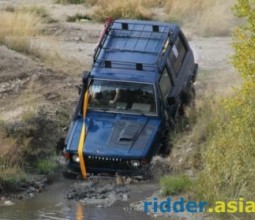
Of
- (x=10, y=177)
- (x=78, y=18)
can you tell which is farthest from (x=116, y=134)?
(x=78, y=18)

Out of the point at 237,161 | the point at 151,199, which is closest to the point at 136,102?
the point at 151,199

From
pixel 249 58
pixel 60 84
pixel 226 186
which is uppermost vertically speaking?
pixel 249 58

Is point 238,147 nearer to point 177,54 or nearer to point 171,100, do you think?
point 171,100

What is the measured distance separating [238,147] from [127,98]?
12.1ft

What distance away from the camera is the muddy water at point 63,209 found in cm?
1527

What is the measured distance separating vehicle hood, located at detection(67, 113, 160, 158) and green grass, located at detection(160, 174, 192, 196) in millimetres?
1109

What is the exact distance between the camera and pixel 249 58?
15055 millimetres

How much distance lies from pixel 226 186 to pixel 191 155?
11.1 feet

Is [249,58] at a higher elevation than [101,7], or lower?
higher

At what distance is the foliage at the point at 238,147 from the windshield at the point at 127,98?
2599 mm

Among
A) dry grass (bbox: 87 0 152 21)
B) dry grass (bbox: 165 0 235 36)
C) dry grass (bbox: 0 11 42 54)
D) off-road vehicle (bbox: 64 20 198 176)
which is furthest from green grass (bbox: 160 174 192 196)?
dry grass (bbox: 87 0 152 21)

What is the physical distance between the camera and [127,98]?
1806 cm

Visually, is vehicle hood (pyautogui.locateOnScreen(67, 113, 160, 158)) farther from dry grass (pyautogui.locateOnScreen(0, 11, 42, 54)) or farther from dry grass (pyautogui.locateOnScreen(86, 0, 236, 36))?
dry grass (pyautogui.locateOnScreen(86, 0, 236, 36))

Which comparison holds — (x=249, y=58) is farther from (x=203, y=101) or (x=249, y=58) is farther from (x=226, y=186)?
(x=203, y=101)
